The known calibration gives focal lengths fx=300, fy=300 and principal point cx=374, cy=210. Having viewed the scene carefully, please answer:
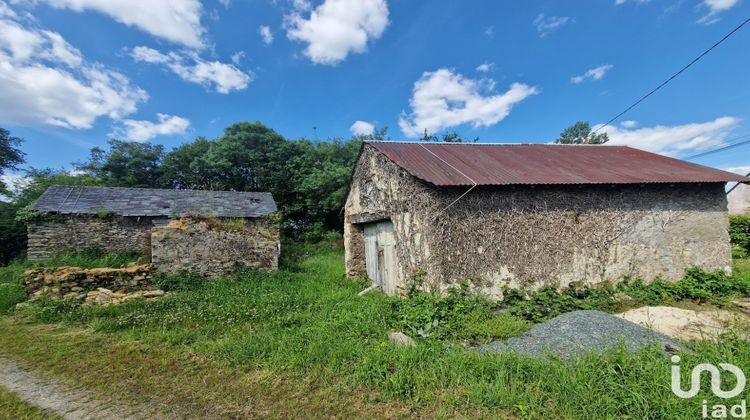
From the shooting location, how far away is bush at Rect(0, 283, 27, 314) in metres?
7.16

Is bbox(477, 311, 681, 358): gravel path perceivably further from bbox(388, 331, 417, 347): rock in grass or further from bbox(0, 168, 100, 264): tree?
bbox(0, 168, 100, 264): tree

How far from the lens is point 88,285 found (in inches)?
317

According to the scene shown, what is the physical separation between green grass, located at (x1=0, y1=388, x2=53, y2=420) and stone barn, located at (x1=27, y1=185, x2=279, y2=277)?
19.6 feet

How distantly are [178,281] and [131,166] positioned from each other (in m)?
20.1

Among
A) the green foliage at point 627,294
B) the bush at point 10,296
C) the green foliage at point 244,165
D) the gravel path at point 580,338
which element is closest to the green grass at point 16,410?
the gravel path at point 580,338

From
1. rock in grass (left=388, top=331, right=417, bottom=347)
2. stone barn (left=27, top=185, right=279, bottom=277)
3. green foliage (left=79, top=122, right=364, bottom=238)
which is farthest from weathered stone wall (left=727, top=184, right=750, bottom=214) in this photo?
stone barn (left=27, top=185, right=279, bottom=277)

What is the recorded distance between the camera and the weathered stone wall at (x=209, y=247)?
905cm

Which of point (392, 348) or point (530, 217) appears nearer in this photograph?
point (392, 348)

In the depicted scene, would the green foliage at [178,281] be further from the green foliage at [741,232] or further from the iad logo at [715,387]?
the green foliage at [741,232]

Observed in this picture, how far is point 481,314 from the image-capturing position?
5492 mm

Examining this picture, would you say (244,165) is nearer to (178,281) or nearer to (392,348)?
(178,281)

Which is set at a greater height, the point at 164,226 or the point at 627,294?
the point at 164,226

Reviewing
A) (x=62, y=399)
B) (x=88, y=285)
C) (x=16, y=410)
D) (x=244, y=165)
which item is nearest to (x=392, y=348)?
(x=62, y=399)

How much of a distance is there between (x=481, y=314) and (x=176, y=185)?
26.4 metres
